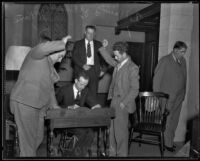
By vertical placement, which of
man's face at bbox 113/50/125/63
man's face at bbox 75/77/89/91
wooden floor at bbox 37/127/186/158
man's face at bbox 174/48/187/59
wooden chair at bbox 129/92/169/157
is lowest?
wooden floor at bbox 37/127/186/158

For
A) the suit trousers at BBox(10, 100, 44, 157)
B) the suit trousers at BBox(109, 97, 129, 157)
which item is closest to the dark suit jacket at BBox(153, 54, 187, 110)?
the suit trousers at BBox(109, 97, 129, 157)

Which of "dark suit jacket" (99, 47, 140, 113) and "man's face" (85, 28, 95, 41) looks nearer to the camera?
"dark suit jacket" (99, 47, 140, 113)

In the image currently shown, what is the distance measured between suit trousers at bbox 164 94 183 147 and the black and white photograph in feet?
0.05

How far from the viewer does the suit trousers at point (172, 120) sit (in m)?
3.60

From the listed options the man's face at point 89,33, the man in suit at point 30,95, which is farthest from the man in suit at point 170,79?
the man in suit at point 30,95

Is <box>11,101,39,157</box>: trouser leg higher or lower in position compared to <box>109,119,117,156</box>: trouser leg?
higher

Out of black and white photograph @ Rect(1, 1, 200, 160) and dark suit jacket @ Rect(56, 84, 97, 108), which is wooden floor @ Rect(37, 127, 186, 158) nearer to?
black and white photograph @ Rect(1, 1, 200, 160)

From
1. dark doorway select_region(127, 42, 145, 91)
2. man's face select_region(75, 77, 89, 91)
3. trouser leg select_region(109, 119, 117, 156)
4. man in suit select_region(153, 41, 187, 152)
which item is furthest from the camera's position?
dark doorway select_region(127, 42, 145, 91)

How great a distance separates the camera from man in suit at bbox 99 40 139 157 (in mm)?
2859

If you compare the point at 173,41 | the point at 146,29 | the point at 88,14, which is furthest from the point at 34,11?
the point at 173,41

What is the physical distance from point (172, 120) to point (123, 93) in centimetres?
125

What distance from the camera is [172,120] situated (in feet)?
12.1

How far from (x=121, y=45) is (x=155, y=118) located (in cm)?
123

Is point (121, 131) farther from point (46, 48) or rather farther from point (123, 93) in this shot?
point (46, 48)
